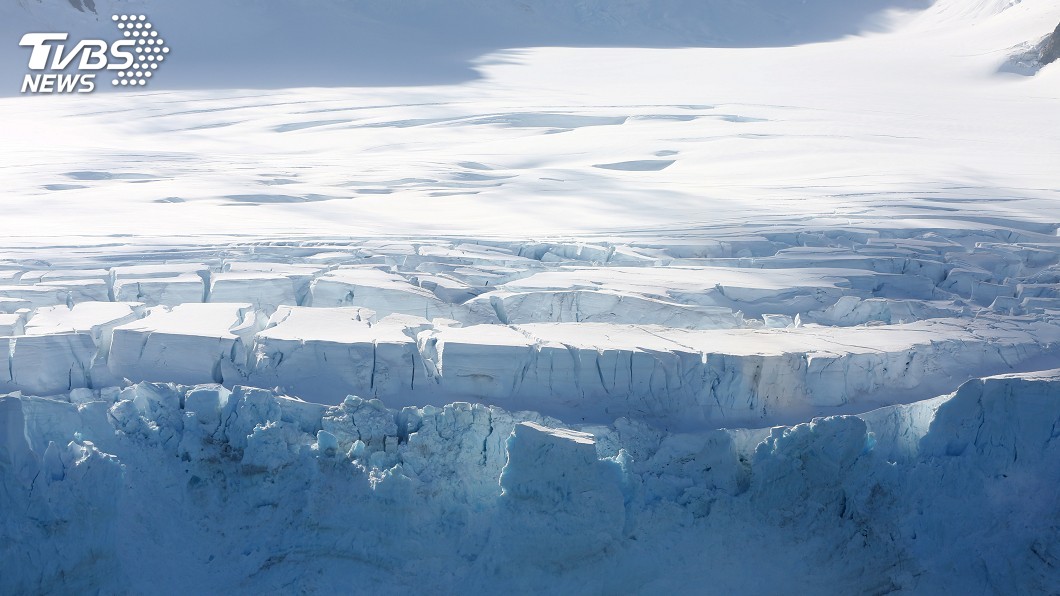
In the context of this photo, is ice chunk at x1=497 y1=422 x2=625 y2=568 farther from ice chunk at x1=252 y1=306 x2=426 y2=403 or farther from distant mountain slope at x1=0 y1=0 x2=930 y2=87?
distant mountain slope at x1=0 y1=0 x2=930 y2=87

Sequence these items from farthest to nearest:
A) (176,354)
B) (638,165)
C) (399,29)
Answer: (399,29), (638,165), (176,354)

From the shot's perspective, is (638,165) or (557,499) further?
(638,165)

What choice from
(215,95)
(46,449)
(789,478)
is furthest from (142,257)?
(215,95)

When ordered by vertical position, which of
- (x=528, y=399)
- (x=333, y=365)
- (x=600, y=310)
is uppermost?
(x=600, y=310)

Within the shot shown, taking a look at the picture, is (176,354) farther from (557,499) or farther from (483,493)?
(557,499)
